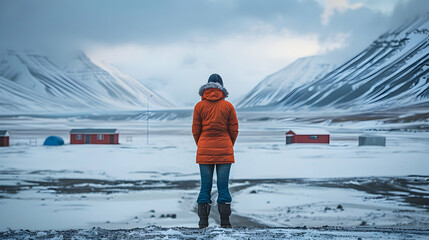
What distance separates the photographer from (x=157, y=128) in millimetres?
7086

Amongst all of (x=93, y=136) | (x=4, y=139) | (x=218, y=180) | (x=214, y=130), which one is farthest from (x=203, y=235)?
(x=93, y=136)

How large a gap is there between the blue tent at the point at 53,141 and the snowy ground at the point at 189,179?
0.09 meters

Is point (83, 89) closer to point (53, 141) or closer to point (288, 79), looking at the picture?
point (53, 141)

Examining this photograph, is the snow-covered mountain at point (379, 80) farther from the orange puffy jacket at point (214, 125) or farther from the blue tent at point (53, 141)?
the orange puffy jacket at point (214, 125)

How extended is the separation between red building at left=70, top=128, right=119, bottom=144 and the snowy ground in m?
0.11

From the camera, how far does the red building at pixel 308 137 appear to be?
6.61 meters

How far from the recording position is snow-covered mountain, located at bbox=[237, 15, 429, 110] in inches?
233

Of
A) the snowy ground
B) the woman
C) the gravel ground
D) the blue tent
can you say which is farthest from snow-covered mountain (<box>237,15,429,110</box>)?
the woman

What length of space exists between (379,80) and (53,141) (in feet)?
18.7

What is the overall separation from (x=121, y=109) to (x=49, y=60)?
1567 millimetres

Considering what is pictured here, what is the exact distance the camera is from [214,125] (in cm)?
242

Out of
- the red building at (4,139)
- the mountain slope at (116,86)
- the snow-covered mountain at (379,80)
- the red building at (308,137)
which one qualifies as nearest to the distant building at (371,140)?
the snow-covered mountain at (379,80)

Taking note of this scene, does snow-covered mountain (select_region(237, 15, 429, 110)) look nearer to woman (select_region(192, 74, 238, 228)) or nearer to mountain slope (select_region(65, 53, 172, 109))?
mountain slope (select_region(65, 53, 172, 109))

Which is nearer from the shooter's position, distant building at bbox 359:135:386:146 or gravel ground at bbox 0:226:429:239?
gravel ground at bbox 0:226:429:239
